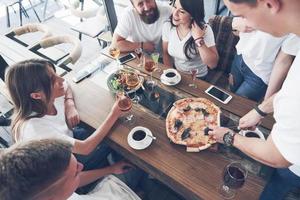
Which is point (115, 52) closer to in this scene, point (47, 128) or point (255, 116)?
point (47, 128)

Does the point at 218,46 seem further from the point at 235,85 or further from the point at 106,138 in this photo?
the point at 106,138

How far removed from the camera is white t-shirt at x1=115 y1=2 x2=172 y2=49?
224 centimetres

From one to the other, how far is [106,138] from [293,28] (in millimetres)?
1181

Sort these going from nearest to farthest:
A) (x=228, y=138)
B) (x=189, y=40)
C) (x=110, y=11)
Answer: (x=228, y=138)
(x=189, y=40)
(x=110, y=11)

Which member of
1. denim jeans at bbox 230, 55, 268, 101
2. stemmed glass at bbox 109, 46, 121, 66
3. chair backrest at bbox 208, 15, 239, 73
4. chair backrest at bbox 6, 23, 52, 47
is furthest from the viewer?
chair backrest at bbox 6, 23, 52, 47

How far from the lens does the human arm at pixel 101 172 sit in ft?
5.33

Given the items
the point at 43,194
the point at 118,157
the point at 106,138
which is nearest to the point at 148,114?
the point at 106,138

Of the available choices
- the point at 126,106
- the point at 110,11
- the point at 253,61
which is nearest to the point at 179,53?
the point at 253,61

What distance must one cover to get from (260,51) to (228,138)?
74 centimetres

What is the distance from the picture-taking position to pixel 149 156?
4.85 ft

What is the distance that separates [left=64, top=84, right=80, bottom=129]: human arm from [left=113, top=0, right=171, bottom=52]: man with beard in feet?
2.10

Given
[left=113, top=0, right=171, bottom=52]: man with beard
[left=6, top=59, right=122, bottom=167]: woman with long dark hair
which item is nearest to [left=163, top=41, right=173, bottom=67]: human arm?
[left=113, top=0, right=171, bottom=52]: man with beard

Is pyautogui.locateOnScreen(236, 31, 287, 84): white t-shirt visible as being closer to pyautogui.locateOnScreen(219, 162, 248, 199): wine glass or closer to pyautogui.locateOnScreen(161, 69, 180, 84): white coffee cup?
pyautogui.locateOnScreen(161, 69, 180, 84): white coffee cup

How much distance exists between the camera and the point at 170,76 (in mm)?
1912
